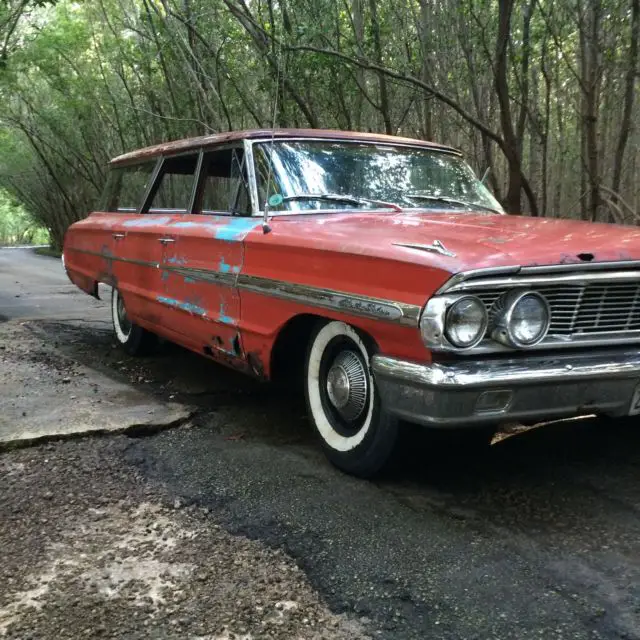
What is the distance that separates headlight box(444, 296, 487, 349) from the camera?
2602 mm

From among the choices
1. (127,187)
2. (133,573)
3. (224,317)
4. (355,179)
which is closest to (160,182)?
(127,187)

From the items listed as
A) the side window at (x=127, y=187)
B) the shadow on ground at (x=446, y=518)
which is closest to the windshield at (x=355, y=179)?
the shadow on ground at (x=446, y=518)

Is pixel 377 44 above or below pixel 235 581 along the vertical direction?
above

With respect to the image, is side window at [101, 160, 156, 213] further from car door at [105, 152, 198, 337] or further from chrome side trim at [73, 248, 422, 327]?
chrome side trim at [73, 248, 422, 327]

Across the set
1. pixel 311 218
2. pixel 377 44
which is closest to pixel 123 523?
pixel 311 218

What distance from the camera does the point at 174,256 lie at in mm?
4656

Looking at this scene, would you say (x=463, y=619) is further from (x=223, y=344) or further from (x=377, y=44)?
(x=377, y=44)

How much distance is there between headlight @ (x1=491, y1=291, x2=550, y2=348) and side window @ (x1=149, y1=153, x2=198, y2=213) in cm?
279

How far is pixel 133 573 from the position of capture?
8.01ft

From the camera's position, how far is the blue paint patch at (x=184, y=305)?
4.32 meters

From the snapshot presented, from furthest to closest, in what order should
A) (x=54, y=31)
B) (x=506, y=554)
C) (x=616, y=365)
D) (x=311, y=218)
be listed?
(x=54, y=31)
(x=311, y=218)
(x=616, y=365)
(x=506, y=554)

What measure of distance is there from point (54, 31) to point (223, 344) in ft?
56.1

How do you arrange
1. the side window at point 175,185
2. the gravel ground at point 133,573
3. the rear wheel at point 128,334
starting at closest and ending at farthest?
the gravel ground at point 133,573
the side window at point 175,185
the rear wheel at point 128,334

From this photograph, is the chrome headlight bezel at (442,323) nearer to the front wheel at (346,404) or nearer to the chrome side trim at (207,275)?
the front wheel at (346,404)
